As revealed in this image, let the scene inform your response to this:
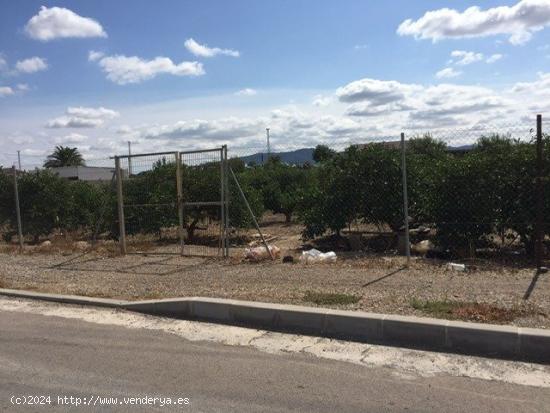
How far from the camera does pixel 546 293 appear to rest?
7.49m

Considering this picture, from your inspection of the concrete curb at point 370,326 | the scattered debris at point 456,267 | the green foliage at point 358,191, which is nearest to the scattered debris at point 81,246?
the green foliage at point 358,191

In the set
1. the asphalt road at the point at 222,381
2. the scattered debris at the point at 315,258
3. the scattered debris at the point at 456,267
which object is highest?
the scattered debris at the point at 315,258

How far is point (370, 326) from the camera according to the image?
6.25 meters

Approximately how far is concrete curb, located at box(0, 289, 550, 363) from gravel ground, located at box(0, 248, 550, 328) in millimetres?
565

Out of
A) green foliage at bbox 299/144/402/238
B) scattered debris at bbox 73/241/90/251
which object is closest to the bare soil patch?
scattered debris at bbox 73/241/90/251

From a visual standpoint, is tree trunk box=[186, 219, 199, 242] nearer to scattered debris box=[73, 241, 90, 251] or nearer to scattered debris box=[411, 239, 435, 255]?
scattered debris box=[73, 241, 90, 251]

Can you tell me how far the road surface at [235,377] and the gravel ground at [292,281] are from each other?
52.5 inches

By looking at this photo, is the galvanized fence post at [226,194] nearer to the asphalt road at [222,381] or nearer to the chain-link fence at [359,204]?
the chain-link fence at [359,204]

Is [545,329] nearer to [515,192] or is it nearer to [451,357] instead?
[451,357]

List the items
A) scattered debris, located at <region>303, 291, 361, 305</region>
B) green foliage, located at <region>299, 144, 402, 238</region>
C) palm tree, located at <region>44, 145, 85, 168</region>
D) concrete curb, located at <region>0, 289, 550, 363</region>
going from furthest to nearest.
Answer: palm tree, located at <region>44, 145, 85, 168</region> → green foliage, located at <region>299, 144, 402, 238</region> → scattered debris, located at <region>303, 291, 361, 305</region> → concrete curb, located at <region>0, 289, 550, 363</region>

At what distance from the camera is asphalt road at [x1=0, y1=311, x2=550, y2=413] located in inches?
177

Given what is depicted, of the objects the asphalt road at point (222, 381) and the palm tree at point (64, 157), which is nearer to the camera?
the asphalt road at point (222, 381)

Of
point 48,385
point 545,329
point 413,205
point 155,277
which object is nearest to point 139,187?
point 155,277

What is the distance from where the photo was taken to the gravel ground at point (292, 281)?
24.2ft
